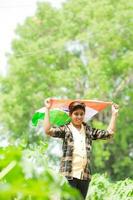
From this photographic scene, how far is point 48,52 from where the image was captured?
3306cm

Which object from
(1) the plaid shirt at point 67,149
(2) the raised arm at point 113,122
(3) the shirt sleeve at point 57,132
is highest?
(2) the raised arm at point 113,122

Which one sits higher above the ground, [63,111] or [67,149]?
[63,111]

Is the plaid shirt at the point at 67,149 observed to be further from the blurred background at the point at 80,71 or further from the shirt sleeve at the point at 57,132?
the blurred background at the point at 80,71

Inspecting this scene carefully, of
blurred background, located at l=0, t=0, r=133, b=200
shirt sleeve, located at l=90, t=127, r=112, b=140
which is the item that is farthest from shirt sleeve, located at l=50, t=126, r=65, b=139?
blurred background, located at l=0, t=0, r=133, b=200

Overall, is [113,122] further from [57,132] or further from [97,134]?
[57,132]

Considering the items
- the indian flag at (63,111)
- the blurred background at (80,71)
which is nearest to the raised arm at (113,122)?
the indian flag at (63,111)

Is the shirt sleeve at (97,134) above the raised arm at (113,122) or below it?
below

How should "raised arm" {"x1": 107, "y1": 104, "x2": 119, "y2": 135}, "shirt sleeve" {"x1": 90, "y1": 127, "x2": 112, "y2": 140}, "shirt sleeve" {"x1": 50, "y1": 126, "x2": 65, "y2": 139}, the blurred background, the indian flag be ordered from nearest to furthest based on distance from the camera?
"shirt sleeve" {"x1": 50, "y1": 126, "x2": 65, "y2": 139} → "shirt sleeve" {"x1": 90, "y1": 127, "x2": 112, "y2": 140} → "raised arm" {"x1": 107, "y1": 104, "x2": 119, "y2": 135} → the indian flag → the blurred background

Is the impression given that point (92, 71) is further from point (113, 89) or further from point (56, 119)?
point (56, 119)

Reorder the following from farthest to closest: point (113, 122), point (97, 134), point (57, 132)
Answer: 1. point (113, 122)
2. point (97, 134)
3. point (57, 132)

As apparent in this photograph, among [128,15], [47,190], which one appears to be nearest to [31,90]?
[128,15]

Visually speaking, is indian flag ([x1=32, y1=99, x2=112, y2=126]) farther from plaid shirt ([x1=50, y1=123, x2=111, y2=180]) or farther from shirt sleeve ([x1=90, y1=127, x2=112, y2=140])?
plaid shirt ([x1=50, y1=123, x2=111, y2=180])

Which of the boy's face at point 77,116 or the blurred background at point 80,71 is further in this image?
the blurred background at point 80,71

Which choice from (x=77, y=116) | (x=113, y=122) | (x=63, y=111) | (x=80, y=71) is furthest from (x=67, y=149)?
(x=80, y=71)
